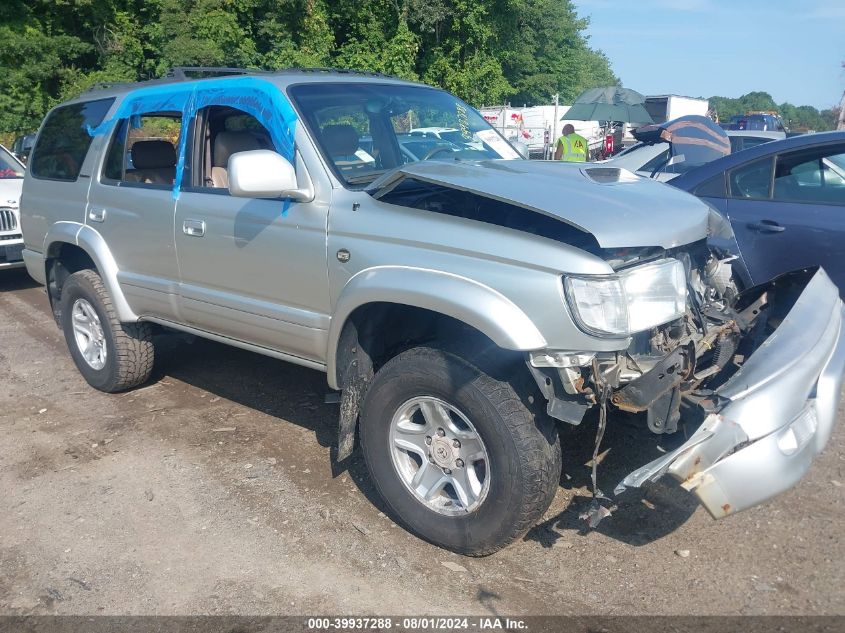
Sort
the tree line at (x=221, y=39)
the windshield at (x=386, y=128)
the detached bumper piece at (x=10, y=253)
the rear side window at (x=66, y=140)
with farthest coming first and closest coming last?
the tree line at (x=221, y=39)
the detached bumper piece at (x=10, y=253)
the rear side window at (x=66, y=140)
the windshield at (x=386, y=128)

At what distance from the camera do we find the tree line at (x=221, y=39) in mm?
23875

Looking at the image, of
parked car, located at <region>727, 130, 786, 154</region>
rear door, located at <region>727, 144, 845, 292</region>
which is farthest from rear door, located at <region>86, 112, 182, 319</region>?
parked car, located at <region>727, 130, 786, 154</region>

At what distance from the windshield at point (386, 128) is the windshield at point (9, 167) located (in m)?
6.80

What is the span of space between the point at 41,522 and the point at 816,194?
17.0ft

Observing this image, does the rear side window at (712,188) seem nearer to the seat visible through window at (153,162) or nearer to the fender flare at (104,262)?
the seat visible through window at (153,162)

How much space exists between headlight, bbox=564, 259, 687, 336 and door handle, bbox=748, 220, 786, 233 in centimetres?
236

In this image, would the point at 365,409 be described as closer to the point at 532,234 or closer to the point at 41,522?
the point at 532,234

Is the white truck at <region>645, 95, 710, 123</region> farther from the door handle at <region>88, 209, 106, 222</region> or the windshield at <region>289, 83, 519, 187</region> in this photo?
the door handle at <region>88, 209, 106, 222</region>

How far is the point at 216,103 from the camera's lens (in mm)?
4277

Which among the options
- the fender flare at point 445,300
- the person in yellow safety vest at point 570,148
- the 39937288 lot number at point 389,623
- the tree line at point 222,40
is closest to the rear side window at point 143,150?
the fender flare at point 445,300

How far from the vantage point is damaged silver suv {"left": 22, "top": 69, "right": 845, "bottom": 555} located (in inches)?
112

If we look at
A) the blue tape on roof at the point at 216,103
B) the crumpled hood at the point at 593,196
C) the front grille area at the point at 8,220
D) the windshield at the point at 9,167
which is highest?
the blue tape on roof at the point at 216,103

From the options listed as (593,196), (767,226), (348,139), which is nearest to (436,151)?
(348,139)

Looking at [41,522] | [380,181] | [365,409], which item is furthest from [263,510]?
[380,181]
